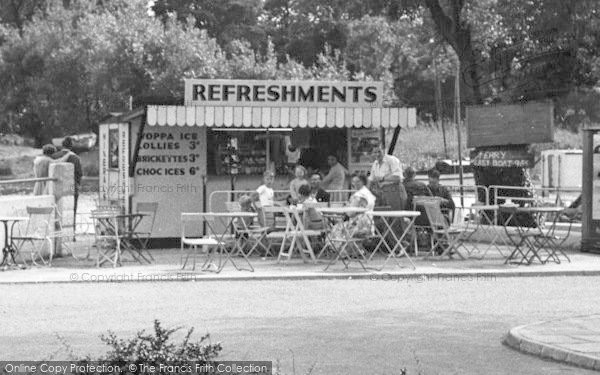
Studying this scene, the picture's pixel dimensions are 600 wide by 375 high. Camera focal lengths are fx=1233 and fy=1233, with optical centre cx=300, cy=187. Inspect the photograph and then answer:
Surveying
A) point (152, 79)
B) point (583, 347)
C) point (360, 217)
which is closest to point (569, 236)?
point (360, 217)

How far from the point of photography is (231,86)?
20281mm

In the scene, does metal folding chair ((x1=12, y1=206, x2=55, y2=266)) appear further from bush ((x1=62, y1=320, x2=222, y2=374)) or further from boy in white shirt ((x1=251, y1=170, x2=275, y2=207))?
bush ((x1=62, y1=320, x2=222, y2=374))

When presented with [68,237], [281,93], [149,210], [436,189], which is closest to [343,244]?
[436,189]

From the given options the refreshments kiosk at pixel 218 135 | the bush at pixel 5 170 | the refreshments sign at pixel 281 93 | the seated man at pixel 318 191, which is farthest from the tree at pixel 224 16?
the seated man at pixel 318 191

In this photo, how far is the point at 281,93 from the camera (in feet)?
67.4

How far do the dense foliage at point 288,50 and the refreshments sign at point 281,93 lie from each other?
734mm

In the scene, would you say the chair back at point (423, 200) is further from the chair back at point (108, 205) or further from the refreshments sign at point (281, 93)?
the chair back at point (108, 205)

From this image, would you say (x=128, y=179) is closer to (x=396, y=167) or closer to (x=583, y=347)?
(x=396, y=167)

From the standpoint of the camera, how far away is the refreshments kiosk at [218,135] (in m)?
20.0

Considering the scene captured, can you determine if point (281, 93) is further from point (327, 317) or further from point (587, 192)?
point (327, 317)

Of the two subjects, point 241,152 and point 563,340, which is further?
point 241,152

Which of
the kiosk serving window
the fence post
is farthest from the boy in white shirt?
the fence post

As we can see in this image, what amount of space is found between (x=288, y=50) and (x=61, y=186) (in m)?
48.9

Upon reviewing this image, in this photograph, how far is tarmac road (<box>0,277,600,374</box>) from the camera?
941 centimetres
